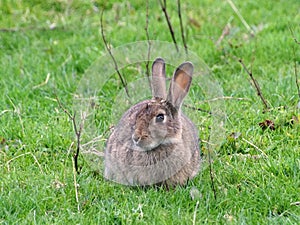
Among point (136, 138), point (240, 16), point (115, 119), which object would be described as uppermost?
point (240, 16)

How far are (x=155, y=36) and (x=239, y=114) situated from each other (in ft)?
6.01

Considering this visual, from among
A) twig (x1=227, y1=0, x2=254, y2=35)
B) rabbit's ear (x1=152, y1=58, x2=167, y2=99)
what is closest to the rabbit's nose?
rabbit's ear (x1=152, y1=58, x2=167, y2=99)

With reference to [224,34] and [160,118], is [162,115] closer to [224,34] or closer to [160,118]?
[160,118]

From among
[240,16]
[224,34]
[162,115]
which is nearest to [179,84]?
[162,115]

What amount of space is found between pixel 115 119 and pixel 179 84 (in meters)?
0.87

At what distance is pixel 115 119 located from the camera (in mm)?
4887

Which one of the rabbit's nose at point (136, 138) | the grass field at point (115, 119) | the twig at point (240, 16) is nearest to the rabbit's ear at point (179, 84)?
the rabbit's nose at point (136, 138)

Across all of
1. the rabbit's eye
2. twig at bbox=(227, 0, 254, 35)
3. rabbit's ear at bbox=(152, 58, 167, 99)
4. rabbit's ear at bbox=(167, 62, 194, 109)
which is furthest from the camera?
twig at bbox=(227, 0, 254, 35)

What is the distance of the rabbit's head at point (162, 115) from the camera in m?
3.89

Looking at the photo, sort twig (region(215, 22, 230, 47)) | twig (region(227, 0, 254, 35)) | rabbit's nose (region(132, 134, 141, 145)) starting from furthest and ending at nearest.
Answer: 1. twig (region(227, 0, 254, 35))
2. twig (region(215, 22, 230, 47))
3. rabbit's nose (region(132, 134, 141, 145))

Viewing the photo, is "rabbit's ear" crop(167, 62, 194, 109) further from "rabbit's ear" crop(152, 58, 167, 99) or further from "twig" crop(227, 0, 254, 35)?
"twig" crop(227, 0, 254, 35)

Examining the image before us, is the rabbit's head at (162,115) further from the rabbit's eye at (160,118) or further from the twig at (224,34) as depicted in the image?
the twig at (224,34)

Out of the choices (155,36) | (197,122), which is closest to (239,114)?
(197,122)

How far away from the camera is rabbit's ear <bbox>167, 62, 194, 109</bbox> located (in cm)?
412
